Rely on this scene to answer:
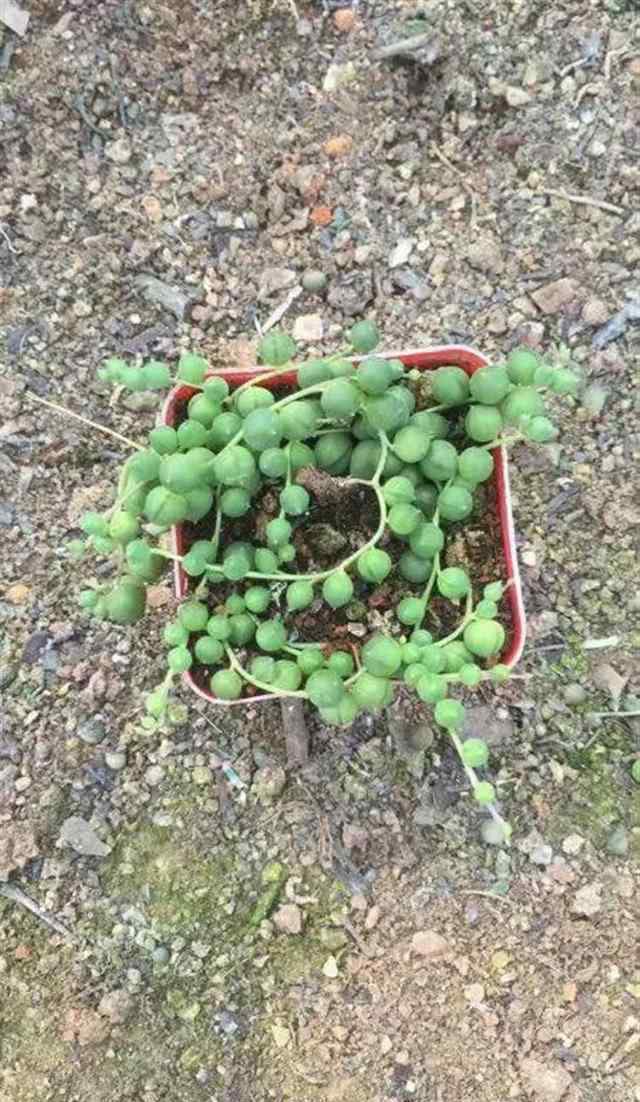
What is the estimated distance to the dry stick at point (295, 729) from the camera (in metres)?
1.53

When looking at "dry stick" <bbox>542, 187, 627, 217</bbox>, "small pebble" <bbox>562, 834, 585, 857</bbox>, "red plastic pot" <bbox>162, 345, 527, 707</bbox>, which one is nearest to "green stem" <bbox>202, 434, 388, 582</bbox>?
"red plastic pot" <bbox>162, 345, 527, 707</bbox>

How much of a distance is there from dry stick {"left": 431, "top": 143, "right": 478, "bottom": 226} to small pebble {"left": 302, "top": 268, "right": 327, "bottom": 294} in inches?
9.1

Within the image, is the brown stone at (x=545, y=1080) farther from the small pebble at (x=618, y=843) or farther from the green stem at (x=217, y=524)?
the green stem at (x=217, y=524)

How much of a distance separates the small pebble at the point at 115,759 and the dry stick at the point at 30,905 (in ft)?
0.67

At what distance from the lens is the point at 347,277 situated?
1.65m

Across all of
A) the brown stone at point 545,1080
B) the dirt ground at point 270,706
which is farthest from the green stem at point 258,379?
the brown stone at point 545,1080

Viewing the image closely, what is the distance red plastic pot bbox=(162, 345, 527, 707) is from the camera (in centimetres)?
125

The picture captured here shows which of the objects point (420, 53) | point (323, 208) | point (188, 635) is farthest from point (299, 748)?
point (420, 53)

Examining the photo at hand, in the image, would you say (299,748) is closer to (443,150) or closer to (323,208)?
(323,208)

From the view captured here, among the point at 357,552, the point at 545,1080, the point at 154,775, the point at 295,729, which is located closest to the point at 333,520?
the point at 357,552

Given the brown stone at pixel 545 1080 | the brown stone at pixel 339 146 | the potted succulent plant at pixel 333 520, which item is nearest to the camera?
the potted succulent plant at pixel 333 520

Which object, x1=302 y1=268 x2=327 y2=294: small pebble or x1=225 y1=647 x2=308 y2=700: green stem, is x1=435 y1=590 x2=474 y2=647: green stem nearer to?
x1=225 y1=647 x2=308 y2=700: green stem

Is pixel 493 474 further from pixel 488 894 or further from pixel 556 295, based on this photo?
pixel 488 894

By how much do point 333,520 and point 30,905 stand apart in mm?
695
